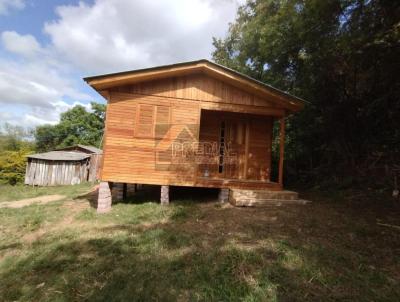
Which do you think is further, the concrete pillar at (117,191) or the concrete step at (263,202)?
the concrete pillar at (117,191)

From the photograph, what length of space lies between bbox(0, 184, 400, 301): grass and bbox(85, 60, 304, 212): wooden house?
4.59 ft

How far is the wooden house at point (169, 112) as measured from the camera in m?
7.83

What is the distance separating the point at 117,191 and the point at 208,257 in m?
5.44

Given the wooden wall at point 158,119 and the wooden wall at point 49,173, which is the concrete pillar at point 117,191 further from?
the wooden wall at point 49,173

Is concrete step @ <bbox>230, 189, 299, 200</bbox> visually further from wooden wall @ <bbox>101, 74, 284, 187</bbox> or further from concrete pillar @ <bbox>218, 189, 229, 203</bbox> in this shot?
wooden wall @ <bbox>101, 74, 284, 187</bbox>

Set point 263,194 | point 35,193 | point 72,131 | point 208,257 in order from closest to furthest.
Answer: point 208,257
point 263,194
point 35,193
point 72,131

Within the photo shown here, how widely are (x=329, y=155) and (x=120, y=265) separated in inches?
387

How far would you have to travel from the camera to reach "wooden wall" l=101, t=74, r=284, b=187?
7.87 m

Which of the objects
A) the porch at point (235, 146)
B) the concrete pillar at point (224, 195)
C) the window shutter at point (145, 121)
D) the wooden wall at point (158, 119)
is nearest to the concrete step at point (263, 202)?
the concrete pillar at point (224, 195)

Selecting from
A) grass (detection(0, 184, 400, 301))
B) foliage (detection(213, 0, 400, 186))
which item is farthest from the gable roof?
grass (detection(0, 184, 400, 301))

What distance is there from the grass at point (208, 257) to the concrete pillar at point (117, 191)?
1.86m

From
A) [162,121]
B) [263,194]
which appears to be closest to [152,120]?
[162,121]

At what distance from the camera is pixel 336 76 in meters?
10.5

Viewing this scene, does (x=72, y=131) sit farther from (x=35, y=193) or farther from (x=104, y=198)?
(x=104, y=198)
